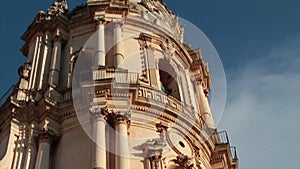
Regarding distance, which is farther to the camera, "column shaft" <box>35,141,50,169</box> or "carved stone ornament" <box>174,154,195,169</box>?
"carved stone ornament" <box>174,154,195,169</box>

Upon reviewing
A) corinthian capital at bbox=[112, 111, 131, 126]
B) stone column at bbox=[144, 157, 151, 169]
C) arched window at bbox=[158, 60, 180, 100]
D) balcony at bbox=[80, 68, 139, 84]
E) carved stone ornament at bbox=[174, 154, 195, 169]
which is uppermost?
arched window at bbox=[158, 60, 180, 100]

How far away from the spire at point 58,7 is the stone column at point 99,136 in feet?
28.0

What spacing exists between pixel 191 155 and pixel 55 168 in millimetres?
4530

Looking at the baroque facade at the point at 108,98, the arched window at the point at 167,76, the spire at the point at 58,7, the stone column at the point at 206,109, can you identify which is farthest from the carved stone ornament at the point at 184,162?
the spire at the point at 58,7

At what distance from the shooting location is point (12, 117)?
17.4 m

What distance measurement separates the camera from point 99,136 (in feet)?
50.9

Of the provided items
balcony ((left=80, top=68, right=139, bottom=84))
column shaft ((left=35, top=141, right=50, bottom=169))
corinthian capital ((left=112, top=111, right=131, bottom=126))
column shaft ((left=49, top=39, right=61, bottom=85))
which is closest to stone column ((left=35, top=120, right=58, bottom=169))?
column shaft ((left=35, top=141, right=50, bottom=169))

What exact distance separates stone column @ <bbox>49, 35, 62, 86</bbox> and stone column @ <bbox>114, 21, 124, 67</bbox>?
7.85 ft

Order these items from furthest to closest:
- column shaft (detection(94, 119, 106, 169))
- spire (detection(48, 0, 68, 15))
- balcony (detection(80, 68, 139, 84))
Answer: spire (detection(48, 0, 68, 15))
balcony (detection(80, 68, 139, 84))
column shaft (detection(94, 119, 106, 169))

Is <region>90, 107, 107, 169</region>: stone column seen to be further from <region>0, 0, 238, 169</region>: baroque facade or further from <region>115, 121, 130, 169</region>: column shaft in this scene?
<region>115, 121, 130, 169</region>: column shaft

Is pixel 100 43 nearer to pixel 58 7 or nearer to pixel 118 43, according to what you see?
pixel 118 43

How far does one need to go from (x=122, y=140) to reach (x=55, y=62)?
246 inches

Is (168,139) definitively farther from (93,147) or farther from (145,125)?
(93,147)

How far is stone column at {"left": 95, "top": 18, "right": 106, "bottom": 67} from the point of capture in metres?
19.3
